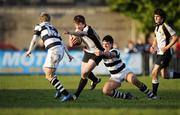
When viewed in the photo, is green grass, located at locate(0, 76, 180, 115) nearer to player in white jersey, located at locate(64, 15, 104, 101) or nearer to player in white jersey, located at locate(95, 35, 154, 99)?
player in white jersey, located at locate(95, 35, 154, 99)

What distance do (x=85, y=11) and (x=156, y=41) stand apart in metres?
43.2

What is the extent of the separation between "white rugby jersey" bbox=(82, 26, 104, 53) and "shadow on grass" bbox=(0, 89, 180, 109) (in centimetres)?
128

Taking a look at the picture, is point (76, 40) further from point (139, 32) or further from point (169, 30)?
point (139, 32)

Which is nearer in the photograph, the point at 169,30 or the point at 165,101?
the point at 165,101

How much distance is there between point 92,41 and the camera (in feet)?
63.5

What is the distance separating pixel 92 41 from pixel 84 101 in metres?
1.69

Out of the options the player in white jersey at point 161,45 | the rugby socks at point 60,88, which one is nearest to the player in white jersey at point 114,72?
the rugby socks at point 60,88

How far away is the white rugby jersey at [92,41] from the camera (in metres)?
19.2

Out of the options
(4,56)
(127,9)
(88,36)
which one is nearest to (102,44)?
(88,36)

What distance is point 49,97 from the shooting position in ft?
65.8

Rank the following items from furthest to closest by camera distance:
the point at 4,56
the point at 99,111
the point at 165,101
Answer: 1. the point at 4,56
2. the point at 165,101
3. the point at 99,111

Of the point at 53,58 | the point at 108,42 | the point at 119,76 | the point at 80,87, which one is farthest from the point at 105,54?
the point at 53,58

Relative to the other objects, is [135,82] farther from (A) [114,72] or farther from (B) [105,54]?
(B) [105,54]

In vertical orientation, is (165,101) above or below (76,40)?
below
